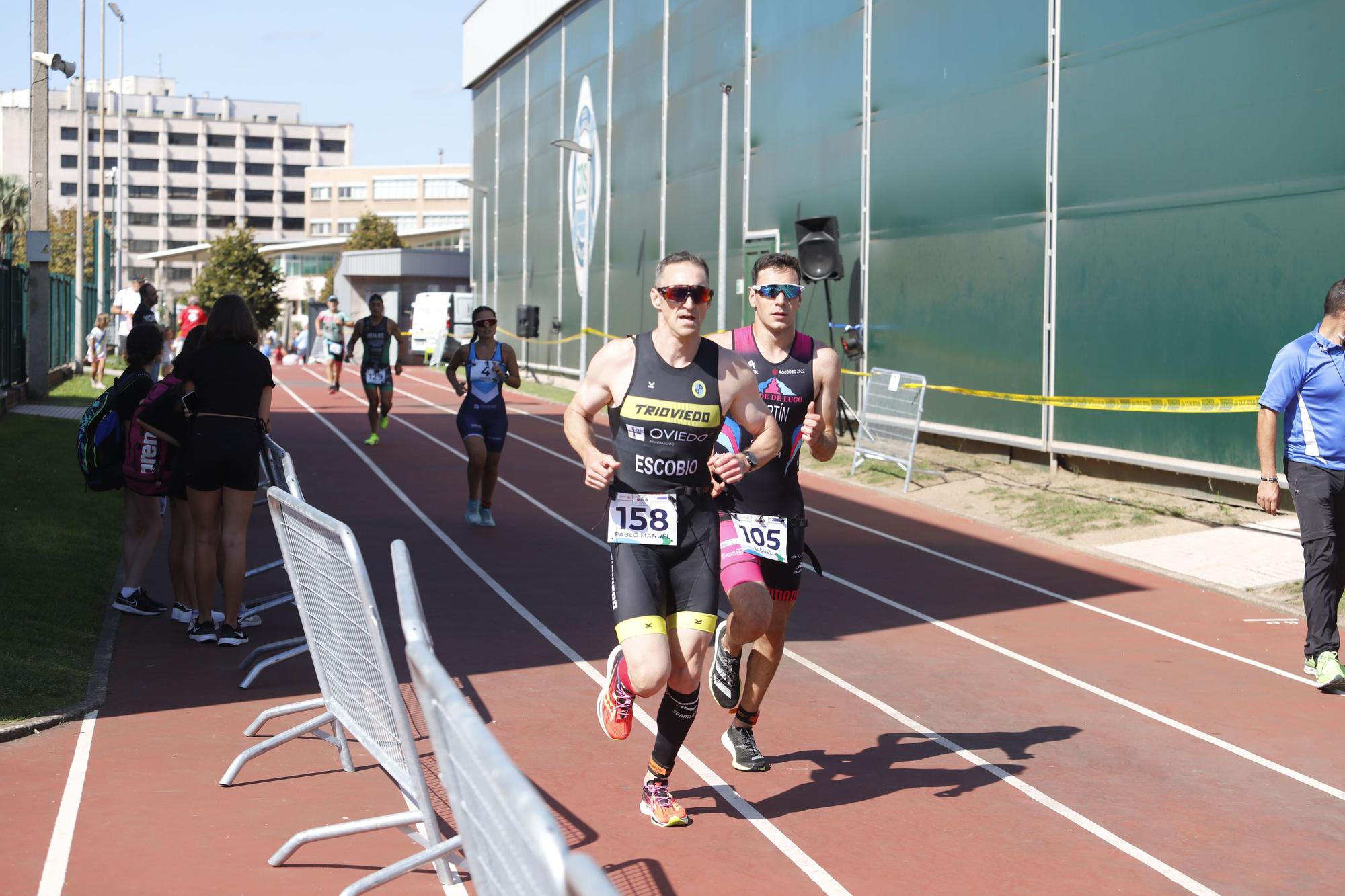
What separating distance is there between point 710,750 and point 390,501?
9.70m

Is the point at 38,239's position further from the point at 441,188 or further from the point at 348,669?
the point at 441,188

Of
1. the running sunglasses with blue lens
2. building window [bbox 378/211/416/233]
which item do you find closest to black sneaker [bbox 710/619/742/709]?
the running sunglasses with blue lens

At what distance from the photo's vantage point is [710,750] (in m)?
6.80

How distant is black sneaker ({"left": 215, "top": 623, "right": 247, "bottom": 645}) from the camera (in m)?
8.53

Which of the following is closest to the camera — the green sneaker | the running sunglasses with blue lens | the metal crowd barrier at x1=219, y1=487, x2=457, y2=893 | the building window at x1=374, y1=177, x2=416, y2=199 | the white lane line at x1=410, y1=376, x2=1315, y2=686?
the metal crowd barrier at x1=219, y1=487, x2=457, y2=893

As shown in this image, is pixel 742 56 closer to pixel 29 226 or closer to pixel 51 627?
pixel 29 226

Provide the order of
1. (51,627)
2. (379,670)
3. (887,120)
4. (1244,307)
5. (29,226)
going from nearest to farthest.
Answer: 1. (379,670)
2. (51,627)
3. (1244,307)
4. (887,120)
5. (29,226)

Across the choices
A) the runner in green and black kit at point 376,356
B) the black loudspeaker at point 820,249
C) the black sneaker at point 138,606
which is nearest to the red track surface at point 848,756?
the black sneaker at point 138,606

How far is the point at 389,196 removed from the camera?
5507 inches

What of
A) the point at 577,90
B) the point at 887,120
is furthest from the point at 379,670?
the point at 577,90

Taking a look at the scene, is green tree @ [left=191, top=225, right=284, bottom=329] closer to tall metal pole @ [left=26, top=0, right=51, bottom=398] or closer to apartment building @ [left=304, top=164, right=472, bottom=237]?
tall metal pole @ [left=26, top=0, right=51, bottom=398]

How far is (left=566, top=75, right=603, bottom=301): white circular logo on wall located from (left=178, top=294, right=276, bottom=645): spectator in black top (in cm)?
3102

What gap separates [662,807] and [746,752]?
910 mm

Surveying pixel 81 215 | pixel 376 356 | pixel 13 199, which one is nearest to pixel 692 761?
pixel 376 356
